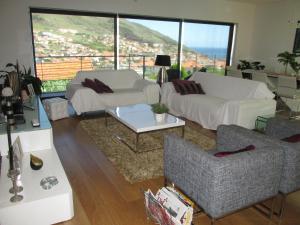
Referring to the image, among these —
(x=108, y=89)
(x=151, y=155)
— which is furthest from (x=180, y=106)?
(x=151, y=155)

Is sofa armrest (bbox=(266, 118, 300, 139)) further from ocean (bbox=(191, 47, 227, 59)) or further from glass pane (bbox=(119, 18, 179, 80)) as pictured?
ocean (bbox=(191, 47, 227, 59))

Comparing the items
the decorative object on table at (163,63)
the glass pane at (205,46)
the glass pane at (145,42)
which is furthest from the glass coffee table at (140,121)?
the glass pane at (205,46)

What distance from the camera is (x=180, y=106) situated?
469 centimetres

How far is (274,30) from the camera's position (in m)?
7.20

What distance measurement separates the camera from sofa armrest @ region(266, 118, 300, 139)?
95.0 inches

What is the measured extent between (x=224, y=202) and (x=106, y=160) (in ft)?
5.48

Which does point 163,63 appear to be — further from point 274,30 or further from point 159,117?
point 274,30

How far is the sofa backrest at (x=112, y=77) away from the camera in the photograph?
503cm

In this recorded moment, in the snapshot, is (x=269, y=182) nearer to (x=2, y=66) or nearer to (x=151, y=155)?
(x=151, y=155)

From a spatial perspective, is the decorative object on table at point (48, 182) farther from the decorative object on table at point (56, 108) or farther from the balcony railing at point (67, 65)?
the balcony railing at point (67, 65)

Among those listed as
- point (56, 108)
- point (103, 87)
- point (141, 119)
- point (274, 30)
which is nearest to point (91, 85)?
point (103, 87)

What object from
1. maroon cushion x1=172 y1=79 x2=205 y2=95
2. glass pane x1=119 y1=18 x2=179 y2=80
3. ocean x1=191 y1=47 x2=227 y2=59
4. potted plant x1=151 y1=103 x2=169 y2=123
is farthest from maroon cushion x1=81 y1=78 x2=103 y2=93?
ocean x1=191 y1=47 x2=227 y2=59

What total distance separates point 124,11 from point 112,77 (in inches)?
71.6

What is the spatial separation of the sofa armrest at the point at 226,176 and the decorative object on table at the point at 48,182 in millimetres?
963
